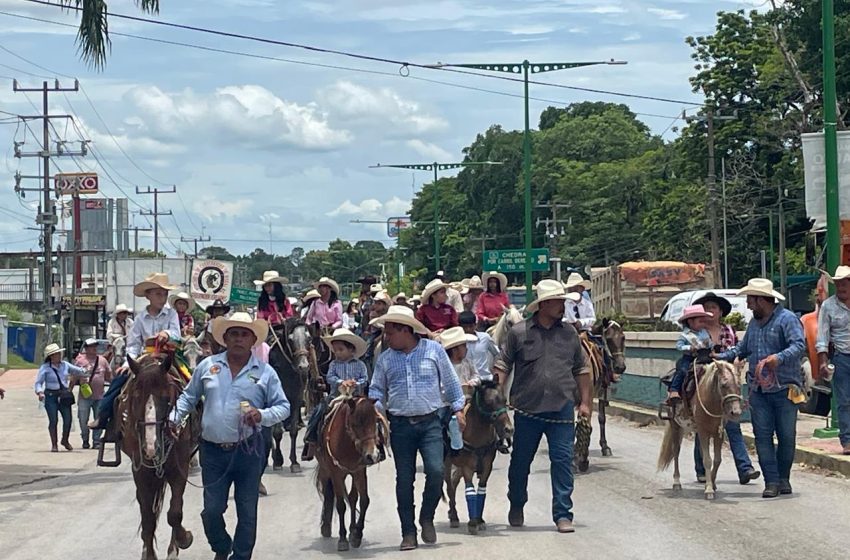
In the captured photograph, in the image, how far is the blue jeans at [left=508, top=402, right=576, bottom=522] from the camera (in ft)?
38.4

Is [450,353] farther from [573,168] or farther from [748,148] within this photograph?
[573,168]

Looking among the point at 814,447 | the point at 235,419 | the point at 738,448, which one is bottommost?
the point at 814,447

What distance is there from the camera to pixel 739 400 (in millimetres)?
13320

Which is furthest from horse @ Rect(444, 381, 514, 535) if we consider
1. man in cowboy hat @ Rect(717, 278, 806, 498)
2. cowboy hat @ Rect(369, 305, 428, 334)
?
man in cowboy hat @ Rect(717, 278, 806, 498)

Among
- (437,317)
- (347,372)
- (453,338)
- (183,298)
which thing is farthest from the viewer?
(183,298)

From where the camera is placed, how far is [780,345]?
13594 millimetres

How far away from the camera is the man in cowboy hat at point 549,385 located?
1177cm

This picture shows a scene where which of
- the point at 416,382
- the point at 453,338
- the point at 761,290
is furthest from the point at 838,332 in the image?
the point at 416,382

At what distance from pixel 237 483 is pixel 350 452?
1935mm

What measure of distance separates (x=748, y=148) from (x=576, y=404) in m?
47.8

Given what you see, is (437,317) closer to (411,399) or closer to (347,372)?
(347,372)

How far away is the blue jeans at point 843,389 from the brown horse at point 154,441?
7931mm

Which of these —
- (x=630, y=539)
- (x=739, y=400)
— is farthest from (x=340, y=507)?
(x=739, y=400)

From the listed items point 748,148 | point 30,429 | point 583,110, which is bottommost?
point 30,429
